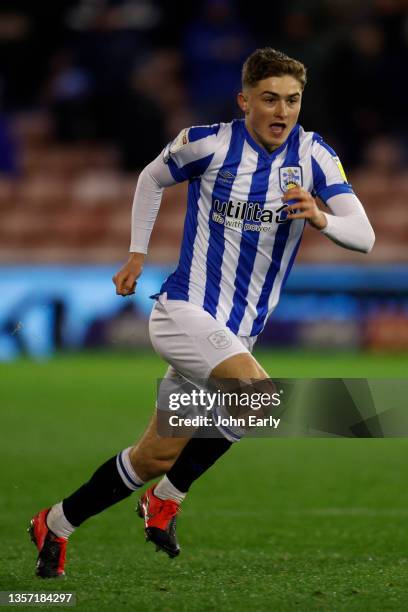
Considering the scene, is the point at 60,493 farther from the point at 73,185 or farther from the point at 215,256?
the point at 73,185

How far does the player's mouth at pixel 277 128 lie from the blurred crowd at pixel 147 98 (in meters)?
9.61

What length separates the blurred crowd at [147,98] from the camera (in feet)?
49.4

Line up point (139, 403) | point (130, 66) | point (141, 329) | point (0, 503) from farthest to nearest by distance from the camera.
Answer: point (130, 66), point (141, 329), point (139, 403), point (0, 503)

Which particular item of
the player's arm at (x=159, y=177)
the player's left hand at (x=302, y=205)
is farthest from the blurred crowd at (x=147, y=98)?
the player's left hand at (x=302, y=205)

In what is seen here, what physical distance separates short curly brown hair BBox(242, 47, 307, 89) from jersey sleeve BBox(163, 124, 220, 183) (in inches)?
9.5

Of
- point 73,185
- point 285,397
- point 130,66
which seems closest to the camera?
point 285,397

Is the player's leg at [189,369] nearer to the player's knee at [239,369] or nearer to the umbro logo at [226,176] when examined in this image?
the player's knee at [239,369]

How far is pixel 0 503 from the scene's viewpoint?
6.71 meters

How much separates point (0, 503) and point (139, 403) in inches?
154

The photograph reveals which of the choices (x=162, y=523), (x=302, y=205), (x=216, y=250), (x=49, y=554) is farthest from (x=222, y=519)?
(x=302, y=205)

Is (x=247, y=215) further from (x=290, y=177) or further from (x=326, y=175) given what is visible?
(x=326, y=175)

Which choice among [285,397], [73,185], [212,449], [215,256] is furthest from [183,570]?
[73,185]

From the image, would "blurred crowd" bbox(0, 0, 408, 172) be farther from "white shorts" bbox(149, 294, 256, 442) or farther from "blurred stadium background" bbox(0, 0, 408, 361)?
"white shorts" bbox(149, 294, 256, 442)

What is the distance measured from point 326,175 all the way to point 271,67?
16.7 inches
